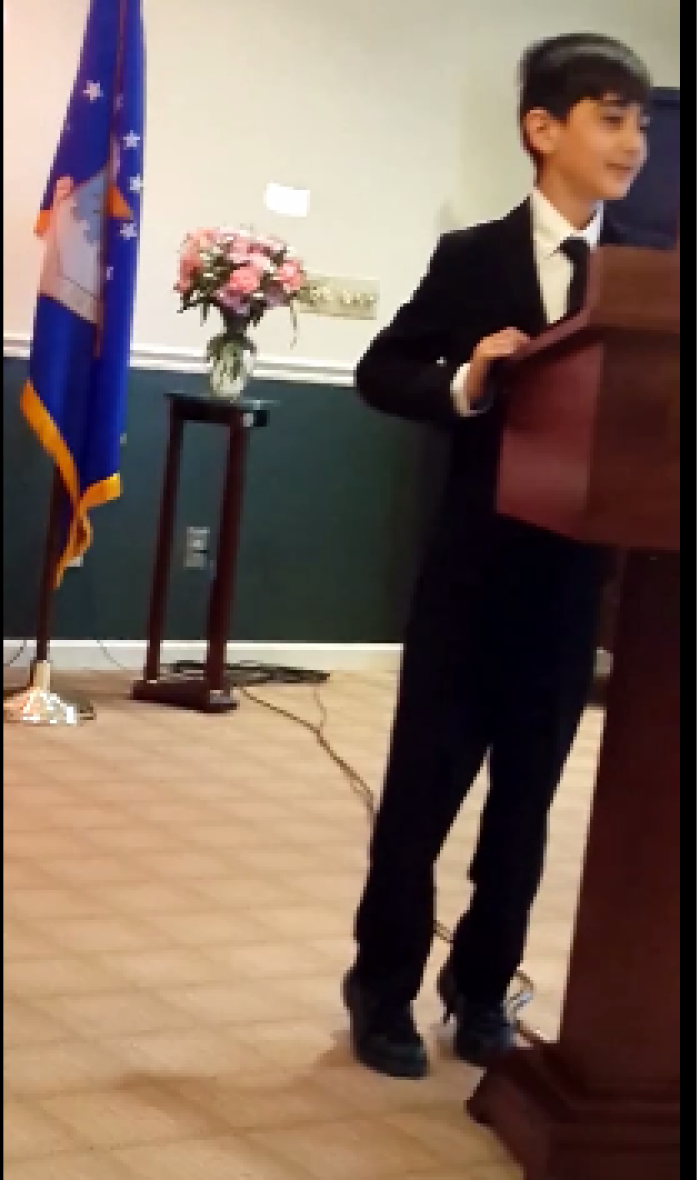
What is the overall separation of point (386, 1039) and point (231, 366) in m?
2.60

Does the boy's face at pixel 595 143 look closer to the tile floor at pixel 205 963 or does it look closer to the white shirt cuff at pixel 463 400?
the white shirt cuff at pixel 463 400

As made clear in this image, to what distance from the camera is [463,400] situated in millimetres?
1772

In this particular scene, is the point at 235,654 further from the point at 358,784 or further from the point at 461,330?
the point at 461,330

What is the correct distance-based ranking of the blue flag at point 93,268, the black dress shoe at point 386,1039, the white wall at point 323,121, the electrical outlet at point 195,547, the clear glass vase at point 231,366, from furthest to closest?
the electrical outlet at point 195,547
the white wall at point 323,121
the clear glass vase at point 231,366
the blue flag at point 93,268
the black dress shoe at point 386,1039

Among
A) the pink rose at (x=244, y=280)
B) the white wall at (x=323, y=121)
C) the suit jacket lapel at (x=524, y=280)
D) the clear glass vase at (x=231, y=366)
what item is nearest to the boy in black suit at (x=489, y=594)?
the suit jacket lapel at (x=524, y=280)

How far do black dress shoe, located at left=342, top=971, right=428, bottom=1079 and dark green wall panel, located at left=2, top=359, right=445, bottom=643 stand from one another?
270cm

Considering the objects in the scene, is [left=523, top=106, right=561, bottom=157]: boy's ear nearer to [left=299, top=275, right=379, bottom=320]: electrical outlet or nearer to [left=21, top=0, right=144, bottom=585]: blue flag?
[left=21, top=0, right=144, bottom=585]: blue flag

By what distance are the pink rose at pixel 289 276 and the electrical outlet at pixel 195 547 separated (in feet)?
2.89

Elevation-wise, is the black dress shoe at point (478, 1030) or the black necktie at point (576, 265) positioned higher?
the black necktie at point (576, 265)

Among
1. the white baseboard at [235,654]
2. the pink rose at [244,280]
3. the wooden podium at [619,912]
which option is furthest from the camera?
the white baseboard at [235,654]

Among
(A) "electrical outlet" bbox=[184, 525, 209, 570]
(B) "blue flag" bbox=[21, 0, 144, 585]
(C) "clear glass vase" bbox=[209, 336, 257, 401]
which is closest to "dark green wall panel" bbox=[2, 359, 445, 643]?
(A) "electrical outlet" bbox=[184, 525, 209, 570]

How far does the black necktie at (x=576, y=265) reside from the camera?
6.00 ft

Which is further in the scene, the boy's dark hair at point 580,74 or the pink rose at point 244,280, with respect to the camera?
the pink rose at point 244,280

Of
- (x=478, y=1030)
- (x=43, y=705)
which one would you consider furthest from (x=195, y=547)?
(x=478, y=1030)
